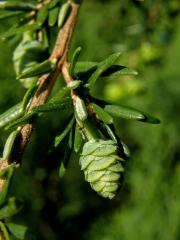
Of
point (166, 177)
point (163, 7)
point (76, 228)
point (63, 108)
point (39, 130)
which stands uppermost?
point (63, 108)

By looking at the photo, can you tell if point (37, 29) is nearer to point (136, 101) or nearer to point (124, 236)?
point (124, 236)

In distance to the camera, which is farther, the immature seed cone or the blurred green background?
the blurred green background

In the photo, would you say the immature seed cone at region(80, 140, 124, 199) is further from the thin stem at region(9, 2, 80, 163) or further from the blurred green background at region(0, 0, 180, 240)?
the blurred green background at region(0, 0, 180, 240)

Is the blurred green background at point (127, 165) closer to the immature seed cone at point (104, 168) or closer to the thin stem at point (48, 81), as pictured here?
the thin stem at point (48, 81)

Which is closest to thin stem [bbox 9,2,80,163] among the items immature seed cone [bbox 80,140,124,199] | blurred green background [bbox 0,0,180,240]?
immature seed cone [bbox 80,140,124,199]

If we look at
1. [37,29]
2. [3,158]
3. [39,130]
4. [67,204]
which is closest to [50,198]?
[67,204]

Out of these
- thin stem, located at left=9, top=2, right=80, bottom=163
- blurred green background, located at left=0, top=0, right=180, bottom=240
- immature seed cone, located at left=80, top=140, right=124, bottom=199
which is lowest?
blurred green background, located at left=0, top=0, right=180, bottom=240
